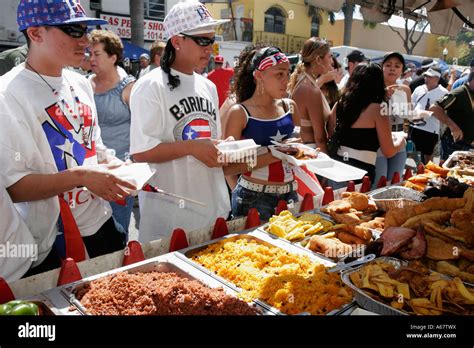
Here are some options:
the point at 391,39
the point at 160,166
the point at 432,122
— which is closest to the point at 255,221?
the point at 160,166

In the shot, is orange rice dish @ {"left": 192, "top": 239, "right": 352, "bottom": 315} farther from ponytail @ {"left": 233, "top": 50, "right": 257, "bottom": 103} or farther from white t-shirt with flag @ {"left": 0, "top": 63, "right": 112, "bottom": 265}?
ponytail @ {"left": 233, "top": 50, "right": 257, "bottom": 103}

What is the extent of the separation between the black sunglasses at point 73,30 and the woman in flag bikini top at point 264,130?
1174mm

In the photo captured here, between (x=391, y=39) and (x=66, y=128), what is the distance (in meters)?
41.9

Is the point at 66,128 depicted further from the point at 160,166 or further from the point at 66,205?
the point at 160,166

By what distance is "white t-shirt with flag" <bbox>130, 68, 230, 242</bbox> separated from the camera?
7.02ft

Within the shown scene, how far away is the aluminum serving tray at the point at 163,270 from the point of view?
1.47 meters

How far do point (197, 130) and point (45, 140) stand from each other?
32.4 inches

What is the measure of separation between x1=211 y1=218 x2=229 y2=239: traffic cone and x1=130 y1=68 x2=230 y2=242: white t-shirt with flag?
26 cm

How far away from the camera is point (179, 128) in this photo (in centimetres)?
221

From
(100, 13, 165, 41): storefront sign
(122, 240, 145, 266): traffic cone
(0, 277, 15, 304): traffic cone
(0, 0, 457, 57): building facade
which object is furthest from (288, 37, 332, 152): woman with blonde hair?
(0, 0, 457, 57): building facade

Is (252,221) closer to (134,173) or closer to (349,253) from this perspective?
(349,253)

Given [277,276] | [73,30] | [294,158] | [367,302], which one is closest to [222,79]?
[294,158]

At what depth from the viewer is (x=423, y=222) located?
195 cm

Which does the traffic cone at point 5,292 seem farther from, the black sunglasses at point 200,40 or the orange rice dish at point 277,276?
the black sunglasses at point 200,40
